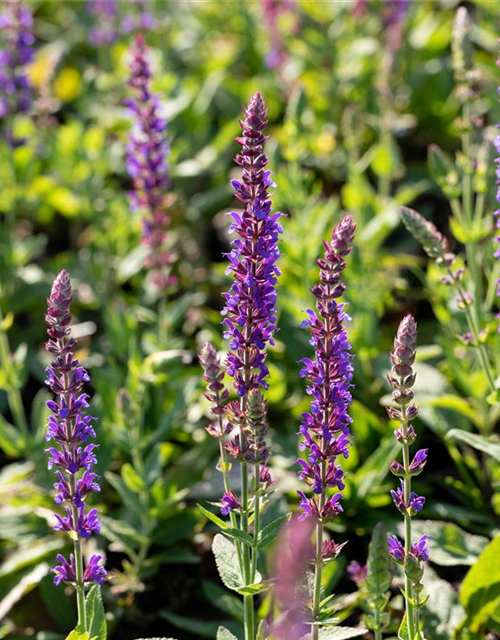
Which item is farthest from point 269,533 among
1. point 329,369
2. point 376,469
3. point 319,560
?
point 376,469

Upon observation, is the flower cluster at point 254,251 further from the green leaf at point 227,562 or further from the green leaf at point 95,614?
the green leaf at point 95,614

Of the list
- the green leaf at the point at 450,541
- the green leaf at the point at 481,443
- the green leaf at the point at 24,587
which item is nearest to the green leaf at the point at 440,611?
the green leaf at the point at 450,541

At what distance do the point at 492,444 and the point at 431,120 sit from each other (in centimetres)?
516

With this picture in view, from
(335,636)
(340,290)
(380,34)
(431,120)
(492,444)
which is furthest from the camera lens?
(380,34)

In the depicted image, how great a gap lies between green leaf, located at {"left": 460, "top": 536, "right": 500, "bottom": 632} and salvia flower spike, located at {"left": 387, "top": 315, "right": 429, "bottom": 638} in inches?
36.6

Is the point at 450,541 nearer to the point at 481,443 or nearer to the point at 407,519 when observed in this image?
the point at 481,443

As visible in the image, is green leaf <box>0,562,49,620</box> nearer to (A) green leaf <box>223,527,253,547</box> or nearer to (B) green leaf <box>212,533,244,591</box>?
(B) green leaf <box>212,533,244,591</box>

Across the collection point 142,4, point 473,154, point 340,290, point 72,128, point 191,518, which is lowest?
point 191,518

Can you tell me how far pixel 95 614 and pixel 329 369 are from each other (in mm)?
1452

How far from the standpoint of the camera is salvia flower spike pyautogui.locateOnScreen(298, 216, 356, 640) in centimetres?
315

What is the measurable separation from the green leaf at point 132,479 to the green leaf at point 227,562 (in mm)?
997

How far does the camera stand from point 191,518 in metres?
5.17

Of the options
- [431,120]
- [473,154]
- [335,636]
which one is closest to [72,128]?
[431,120]

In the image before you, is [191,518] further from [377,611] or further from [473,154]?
[473,154]
